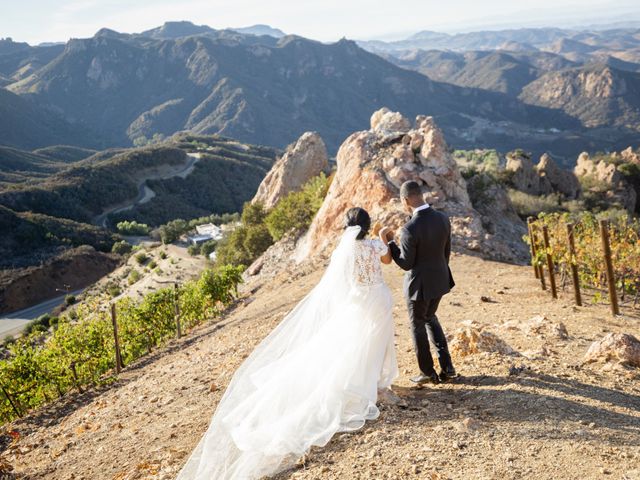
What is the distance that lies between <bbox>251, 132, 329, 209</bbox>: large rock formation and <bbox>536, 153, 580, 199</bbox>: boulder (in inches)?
575

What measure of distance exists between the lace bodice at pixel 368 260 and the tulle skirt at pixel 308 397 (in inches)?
3.8

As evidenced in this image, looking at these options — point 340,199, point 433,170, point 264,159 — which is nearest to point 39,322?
point 340,199

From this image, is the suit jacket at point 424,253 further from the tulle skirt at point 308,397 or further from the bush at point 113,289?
the bush at point 113,289

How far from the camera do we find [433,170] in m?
17.0

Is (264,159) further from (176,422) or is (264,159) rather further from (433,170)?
(176,422)

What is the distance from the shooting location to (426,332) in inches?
215

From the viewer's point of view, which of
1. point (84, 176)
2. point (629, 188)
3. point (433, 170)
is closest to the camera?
point (433, 170)

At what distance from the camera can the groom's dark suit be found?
509cm

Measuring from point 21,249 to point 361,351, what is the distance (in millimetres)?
57312

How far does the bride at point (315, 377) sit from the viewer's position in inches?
175

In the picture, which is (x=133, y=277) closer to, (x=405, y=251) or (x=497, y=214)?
(x=497, y=214)

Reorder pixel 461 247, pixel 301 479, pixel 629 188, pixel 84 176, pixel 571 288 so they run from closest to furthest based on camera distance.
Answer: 1. pixel 301 479
2. pixel 571 288
3. pixel 461 247
4. pixel 629 188
5. pixel 84 176

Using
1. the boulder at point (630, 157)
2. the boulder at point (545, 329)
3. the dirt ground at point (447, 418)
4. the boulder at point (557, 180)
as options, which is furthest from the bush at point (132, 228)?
the boulder at point (545, 329)

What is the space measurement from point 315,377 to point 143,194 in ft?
273
